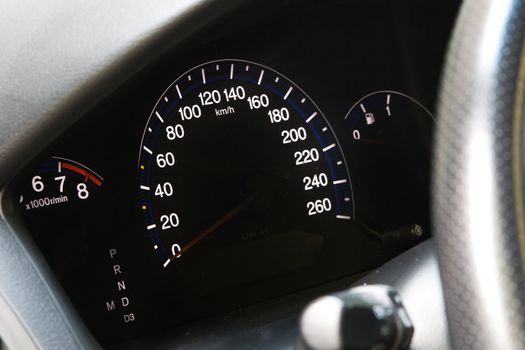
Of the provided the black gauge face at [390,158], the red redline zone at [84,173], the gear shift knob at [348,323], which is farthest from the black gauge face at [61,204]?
the gear shift knob at [348,323]

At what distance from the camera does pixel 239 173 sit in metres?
1.66

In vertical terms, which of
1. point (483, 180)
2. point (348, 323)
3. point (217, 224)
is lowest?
point (217, 224)

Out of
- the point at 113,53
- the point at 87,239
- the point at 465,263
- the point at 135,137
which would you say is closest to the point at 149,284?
the point at 87,239

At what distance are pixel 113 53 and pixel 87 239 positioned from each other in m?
0.39

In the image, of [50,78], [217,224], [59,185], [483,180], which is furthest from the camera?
[217,224]

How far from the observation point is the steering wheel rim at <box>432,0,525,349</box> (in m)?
0.71

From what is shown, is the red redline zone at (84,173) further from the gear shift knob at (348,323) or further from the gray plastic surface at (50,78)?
the gear shift knob at (348,323)

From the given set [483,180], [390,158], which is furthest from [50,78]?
[390,158]

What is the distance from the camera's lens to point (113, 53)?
1258mm

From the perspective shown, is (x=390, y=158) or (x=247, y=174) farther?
(x=390, y=158)

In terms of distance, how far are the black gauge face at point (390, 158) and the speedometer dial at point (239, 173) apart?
46 mm

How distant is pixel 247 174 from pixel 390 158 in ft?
1.05

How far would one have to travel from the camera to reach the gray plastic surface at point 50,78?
3.97 ft

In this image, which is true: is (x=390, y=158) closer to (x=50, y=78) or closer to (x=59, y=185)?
(x=59, y=185)
